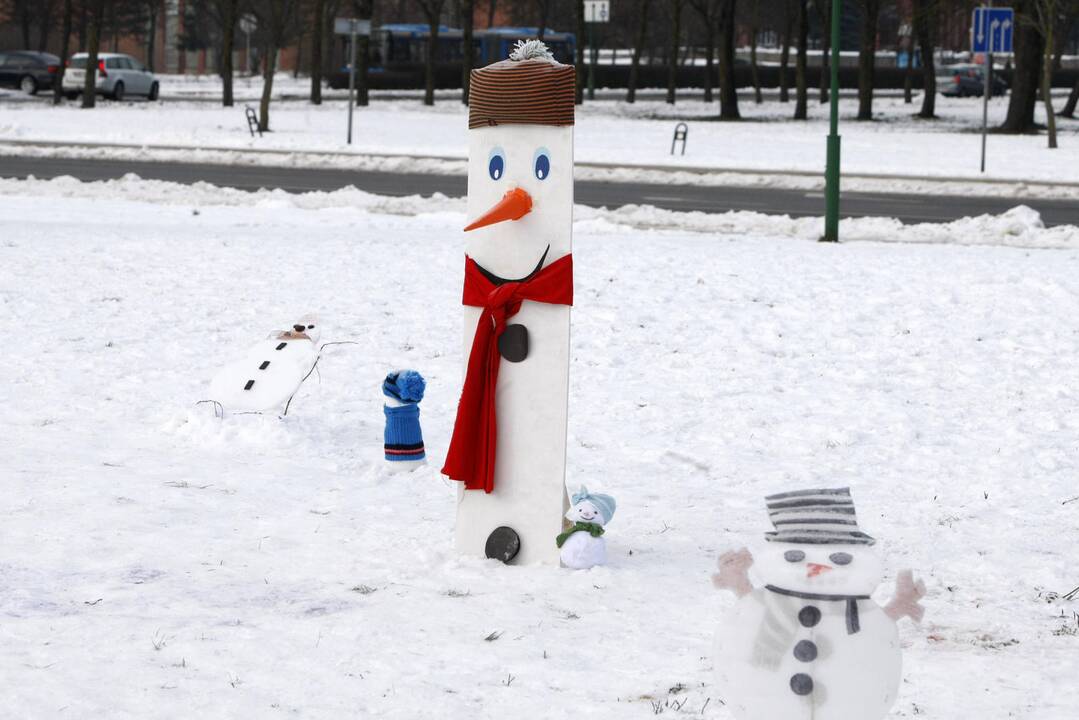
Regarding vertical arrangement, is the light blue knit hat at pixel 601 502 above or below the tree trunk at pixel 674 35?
below

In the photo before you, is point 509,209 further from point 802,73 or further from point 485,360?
point 802,73

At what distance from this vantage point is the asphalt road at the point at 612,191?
19484 mm

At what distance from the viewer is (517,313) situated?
17.8 ft

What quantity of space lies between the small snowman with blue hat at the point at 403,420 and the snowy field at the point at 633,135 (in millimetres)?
19147

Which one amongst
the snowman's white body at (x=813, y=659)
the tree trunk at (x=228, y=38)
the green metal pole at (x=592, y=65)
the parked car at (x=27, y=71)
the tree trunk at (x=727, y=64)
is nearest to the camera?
the snowman's white body at (x=813, y=659)

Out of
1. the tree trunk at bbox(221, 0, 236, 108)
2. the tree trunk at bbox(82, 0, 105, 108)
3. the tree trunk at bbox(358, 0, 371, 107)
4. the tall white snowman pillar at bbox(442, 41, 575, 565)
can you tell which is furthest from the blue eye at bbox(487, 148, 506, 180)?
the tree trunk at bbox(358, 0, 371, 107)

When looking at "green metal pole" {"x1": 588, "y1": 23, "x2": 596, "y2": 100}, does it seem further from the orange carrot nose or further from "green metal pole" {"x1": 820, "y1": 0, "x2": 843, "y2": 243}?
the orange carrot nose

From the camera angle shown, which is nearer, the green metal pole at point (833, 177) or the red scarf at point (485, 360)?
the red scarf at point (485, 360)

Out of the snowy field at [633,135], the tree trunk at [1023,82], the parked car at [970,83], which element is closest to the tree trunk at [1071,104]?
the snowy field at [633,135]

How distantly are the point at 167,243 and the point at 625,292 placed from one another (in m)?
4.45

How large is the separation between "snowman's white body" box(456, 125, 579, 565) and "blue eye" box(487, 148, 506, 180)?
1 centimetres

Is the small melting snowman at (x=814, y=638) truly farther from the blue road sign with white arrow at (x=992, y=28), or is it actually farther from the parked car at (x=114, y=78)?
the parked car at (x=114, y=78)

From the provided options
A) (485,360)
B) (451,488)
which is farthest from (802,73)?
(485,360)

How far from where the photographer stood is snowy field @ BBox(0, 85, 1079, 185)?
27703 millimetres
